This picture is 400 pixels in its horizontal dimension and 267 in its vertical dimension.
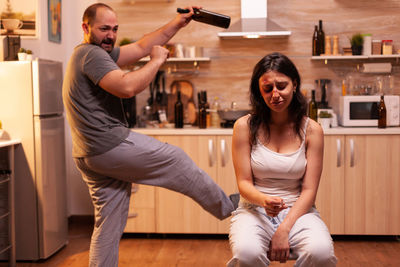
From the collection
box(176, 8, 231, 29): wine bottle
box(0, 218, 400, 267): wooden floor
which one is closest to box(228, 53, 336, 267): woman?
box(176, 8, 231, 29): wine bottle

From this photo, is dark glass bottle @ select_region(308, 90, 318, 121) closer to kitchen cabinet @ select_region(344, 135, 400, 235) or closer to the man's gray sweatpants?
kitchen cabinet @ select_region(344, 135, 400, 235)

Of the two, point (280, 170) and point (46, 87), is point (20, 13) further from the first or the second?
A: point (280, 170)

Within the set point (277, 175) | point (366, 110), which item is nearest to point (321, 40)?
point (366, 110)

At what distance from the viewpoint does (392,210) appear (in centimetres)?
389

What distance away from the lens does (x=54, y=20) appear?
165 inches

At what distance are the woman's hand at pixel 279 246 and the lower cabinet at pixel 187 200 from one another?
2.02 meters

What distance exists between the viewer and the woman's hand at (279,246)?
75.7 inches

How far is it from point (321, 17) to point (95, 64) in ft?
9.12

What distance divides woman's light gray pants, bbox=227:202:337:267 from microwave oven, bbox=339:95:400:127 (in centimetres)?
215

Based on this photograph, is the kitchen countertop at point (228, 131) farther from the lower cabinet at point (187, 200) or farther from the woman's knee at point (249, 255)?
the woman's knee at point (249, 255)

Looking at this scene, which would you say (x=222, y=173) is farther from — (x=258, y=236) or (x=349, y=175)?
(x=258, y=236)

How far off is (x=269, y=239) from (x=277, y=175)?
0.28 meters

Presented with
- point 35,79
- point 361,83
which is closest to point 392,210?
point 361,83

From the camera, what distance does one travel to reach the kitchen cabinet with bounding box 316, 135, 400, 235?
3869 mm
